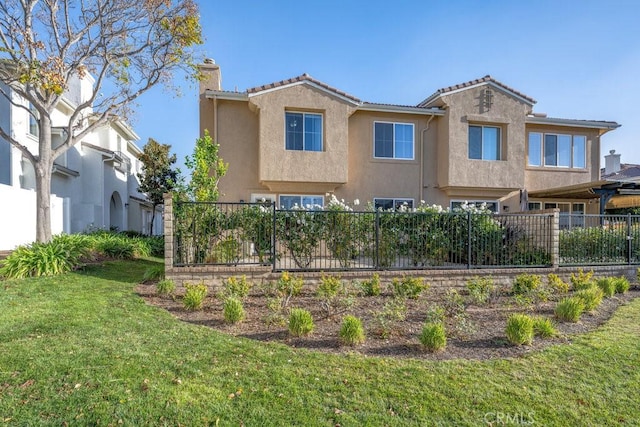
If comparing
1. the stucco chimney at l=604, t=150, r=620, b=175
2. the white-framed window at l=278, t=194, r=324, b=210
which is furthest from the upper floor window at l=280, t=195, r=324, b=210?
the stucco chimney at l=604, t=150, r=620, b=175

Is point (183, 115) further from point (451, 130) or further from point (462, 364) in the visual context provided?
point (462, 364)

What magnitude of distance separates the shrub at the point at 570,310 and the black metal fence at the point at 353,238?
291 cm

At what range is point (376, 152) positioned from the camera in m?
15.0

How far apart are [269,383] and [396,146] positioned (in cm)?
1287

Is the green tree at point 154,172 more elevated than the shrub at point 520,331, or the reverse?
the green tree at point 154,172

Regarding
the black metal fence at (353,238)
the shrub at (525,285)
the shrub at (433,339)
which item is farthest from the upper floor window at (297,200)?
the shrub at (433,339)

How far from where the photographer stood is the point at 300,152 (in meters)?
13.5

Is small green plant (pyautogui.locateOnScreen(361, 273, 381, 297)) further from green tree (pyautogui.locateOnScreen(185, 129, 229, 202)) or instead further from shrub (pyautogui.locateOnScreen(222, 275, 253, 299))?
green tree (pyautogui.locateOnScreen(185, 129, 229, 202))

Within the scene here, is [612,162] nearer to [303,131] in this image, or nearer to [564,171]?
[564,171]

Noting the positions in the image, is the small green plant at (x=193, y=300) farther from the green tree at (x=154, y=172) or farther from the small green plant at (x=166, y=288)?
the green tree at (x=154, y=172)

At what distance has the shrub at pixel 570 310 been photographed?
6.34 meters

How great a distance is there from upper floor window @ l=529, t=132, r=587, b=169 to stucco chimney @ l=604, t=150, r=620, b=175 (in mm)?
10610

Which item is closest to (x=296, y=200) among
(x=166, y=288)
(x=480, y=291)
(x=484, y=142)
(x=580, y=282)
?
(x=166, y=288)

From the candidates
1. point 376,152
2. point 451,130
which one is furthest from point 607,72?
point 376,152
